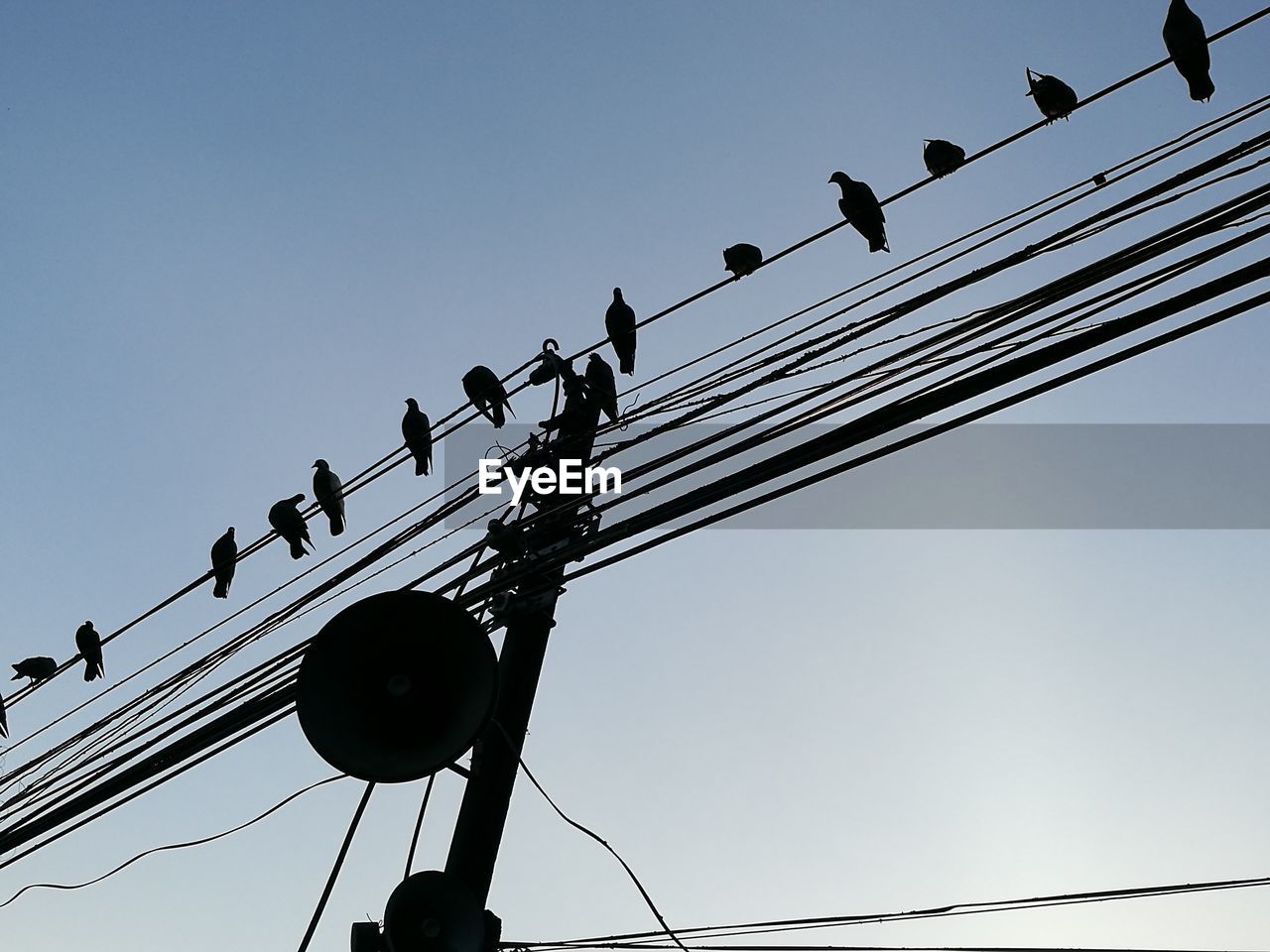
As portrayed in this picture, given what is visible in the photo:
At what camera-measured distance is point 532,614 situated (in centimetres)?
507

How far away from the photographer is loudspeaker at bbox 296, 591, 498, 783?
13.0 feet

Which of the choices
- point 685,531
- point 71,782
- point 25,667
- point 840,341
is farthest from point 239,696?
point 25,667

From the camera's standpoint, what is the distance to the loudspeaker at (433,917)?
420 centimetres

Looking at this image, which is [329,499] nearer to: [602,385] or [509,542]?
[602,385]

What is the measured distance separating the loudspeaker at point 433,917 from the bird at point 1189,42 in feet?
20.4

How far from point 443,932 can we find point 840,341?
2.52m

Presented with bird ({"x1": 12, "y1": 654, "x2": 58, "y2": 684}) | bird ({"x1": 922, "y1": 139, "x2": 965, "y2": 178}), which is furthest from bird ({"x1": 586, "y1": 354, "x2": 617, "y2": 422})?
bird ({"x1": 12, "y1": 654, "x2": 58, "y2": 684})

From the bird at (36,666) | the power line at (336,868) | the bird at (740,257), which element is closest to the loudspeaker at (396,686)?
the power line at (336,868)

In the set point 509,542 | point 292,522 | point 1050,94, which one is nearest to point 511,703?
point 509,542

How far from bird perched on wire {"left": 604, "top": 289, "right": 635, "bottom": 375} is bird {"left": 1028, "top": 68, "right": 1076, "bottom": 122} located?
3.13m

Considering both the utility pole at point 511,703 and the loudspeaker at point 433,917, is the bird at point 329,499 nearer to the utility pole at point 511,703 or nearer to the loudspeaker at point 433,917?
the utility pole at point 511,703

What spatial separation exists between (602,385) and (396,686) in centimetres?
302

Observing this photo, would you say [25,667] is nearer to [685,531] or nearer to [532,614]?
[532,614]

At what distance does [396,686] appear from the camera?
406cm
